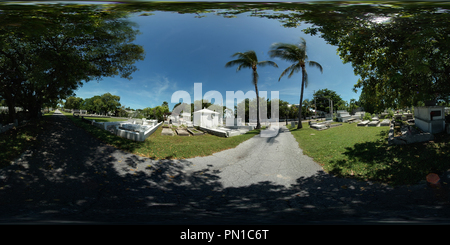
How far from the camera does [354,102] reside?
1696 mm

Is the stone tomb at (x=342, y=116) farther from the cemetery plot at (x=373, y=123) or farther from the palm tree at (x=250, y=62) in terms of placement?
the palm tree at (x=250, y=62)

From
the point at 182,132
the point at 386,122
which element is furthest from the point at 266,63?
the point at 386,122

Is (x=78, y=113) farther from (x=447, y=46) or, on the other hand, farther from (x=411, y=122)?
(x=411, y=122)

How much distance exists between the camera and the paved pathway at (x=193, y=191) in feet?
3.42

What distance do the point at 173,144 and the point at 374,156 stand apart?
1937mm

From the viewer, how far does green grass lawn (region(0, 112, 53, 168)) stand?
4.30 ft

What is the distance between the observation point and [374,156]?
1371 millimetres

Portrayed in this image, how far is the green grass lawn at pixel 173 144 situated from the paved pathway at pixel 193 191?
0.07 m

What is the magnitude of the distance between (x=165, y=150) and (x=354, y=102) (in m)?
2.16

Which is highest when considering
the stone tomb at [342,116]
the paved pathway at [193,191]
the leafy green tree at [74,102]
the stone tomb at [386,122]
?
the leafy green tree at [74,102]

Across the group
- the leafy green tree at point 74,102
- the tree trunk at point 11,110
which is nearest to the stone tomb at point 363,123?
the leafy green tree at point 74,102

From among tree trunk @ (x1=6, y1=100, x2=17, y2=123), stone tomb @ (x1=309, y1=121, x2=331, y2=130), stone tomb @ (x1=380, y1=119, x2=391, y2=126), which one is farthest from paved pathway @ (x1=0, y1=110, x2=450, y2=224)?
stone tomb @ (x1=380, y1=119, x2=391, y2=126)

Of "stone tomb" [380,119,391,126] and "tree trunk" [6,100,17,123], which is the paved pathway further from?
"stone tomb" [380,119,391,126]
